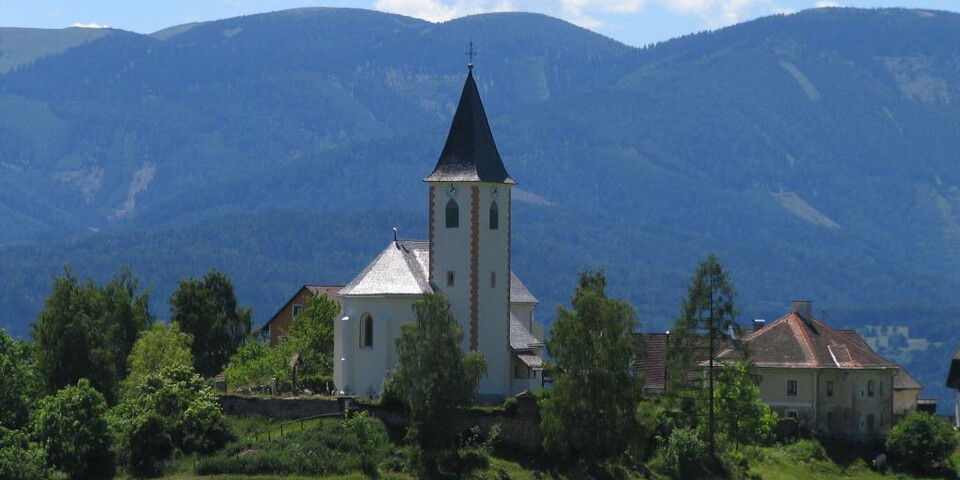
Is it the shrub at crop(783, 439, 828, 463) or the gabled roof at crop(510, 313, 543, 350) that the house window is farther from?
the gabled roof at crop(510, 313, 543, 350)

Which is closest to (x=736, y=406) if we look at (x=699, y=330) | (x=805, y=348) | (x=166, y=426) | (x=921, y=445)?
(x=699, y=330)

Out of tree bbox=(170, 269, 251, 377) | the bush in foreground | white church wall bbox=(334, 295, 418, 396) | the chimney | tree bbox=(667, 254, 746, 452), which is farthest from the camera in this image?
tree bbox=(170, 269, 251, 377)

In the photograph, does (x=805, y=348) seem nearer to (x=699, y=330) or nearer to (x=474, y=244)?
(x=699, y=330)

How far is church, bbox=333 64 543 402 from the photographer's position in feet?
310

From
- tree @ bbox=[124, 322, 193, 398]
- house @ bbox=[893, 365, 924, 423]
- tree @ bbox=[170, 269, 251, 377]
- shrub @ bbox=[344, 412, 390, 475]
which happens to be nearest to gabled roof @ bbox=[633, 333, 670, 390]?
house @ bbox=[893, 365, 924, 423]

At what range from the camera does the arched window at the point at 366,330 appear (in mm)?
95000

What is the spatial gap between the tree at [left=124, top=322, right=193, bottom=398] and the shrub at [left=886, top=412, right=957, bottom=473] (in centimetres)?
3488

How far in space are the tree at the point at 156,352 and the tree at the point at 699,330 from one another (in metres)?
24.2

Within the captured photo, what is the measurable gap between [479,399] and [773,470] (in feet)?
46.1

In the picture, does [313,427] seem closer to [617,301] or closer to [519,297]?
A: [617,301]

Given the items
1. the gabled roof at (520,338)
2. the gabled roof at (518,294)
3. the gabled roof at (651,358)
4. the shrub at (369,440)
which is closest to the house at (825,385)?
the gabled roof at (651,358)

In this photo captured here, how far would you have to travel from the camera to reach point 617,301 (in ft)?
284

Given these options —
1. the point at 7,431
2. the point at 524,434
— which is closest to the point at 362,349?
the point at 524,434

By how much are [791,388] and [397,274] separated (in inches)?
832
